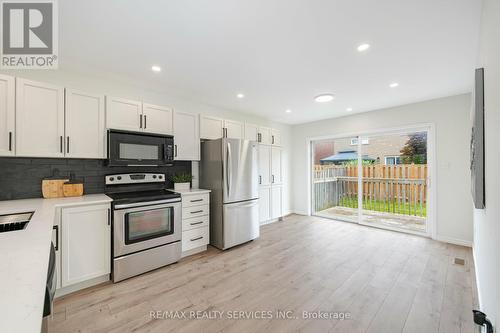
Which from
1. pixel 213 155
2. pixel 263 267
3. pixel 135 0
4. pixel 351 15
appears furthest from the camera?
pixel 213 155

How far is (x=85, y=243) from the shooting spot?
2.26 metres

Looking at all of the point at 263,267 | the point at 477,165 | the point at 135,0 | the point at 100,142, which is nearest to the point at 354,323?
the point at 263,267

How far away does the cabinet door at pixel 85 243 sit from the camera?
214 centimetres

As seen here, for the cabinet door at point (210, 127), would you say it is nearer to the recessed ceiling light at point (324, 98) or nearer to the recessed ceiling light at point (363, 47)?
the recessed ceiling light at point (324, 98)

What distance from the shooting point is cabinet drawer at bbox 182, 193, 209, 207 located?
3.09 m

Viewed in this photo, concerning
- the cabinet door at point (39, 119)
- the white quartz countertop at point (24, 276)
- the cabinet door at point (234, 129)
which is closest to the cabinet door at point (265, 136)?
the cabinet door at point (234, 129)

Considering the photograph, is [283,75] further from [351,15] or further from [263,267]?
[263,267]

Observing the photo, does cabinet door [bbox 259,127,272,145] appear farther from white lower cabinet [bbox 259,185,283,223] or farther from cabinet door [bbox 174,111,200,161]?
cabinet door [bbox 174,111,200,161]

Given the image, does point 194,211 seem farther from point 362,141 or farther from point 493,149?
point 362,141

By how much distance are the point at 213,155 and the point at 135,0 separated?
225 centimetres

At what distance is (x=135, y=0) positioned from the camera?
1.57m

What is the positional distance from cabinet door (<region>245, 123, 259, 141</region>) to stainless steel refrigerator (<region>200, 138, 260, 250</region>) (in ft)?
2.09

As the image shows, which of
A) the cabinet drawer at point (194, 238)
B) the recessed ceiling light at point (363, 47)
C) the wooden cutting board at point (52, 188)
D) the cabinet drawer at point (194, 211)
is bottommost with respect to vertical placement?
the cabinet drawer at point (194, 238)

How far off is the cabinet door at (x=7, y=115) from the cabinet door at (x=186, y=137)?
5.66 ft
